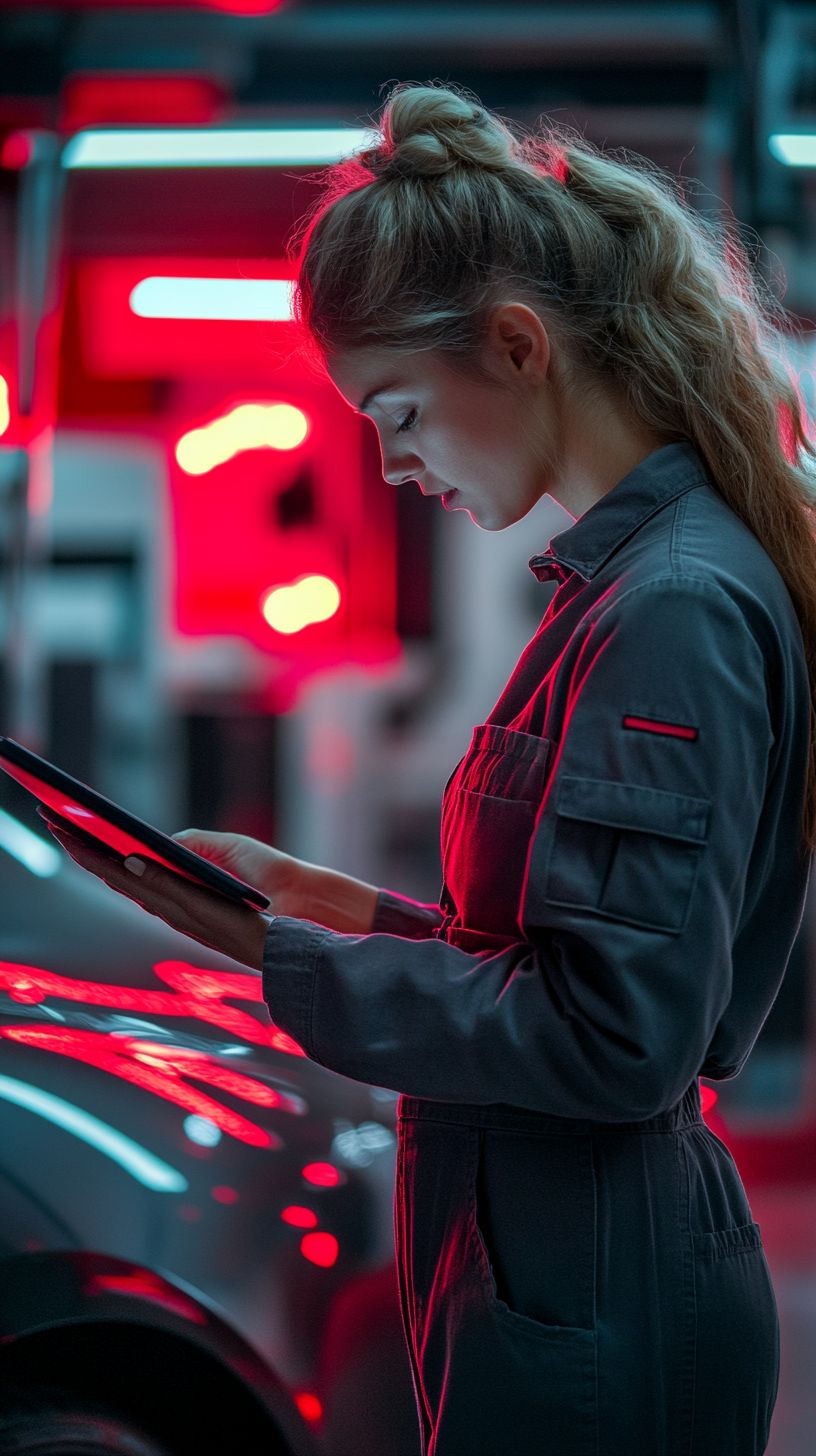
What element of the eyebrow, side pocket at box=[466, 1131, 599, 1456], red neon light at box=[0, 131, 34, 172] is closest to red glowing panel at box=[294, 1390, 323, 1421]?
side pocket at box=[466, 1131, 599, 1456]

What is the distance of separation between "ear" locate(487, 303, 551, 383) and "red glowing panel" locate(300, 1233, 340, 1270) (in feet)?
3.29

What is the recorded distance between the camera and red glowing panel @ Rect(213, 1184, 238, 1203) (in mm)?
1404

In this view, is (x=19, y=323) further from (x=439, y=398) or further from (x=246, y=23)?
(x=439, y=398)

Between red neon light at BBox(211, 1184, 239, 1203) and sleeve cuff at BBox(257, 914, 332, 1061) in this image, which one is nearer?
sleeve cuff at BBox(257, 914, 332, 1061)

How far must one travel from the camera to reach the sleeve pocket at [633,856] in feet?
2.59

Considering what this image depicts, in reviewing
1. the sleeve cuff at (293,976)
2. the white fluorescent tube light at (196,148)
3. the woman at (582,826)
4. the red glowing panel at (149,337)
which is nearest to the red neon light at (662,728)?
the woman at (582,826)

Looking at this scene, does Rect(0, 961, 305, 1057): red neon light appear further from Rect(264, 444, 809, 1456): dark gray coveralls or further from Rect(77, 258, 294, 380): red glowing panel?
Rect(77, 258, 294, 380): red glowing panel

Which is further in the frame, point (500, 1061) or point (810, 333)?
point (810, 333)

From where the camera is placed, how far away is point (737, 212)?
4.04m

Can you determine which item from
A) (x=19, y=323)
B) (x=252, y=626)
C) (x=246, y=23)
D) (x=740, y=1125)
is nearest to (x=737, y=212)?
(x=246, y=23)

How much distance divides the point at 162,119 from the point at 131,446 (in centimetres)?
120

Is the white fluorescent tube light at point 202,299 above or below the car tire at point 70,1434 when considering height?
above

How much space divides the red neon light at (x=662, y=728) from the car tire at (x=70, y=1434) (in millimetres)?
1085

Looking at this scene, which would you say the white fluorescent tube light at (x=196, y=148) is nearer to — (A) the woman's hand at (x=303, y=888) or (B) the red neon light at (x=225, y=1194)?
(A) the woman's hand at (x=303, y=888)
